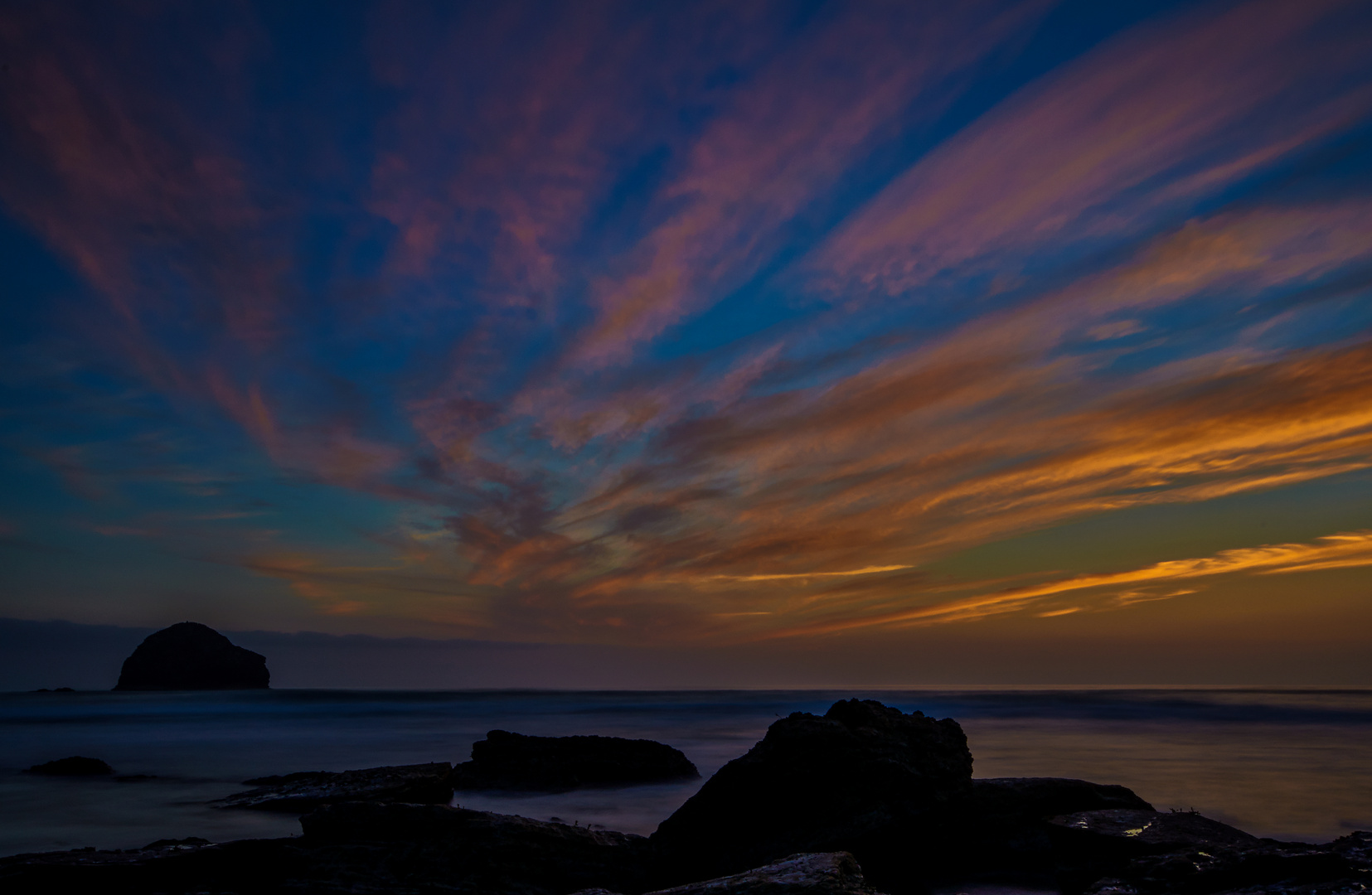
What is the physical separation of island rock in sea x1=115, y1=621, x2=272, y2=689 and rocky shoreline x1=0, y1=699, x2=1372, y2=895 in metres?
135

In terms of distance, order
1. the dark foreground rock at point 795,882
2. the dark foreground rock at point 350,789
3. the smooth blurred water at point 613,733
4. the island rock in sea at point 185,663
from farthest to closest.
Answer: the island rock in sea at point 185,663, the smooth blurred water at point 613,733, the dark foreground rock at point 350,789, the dark foreground rock at point 795,882

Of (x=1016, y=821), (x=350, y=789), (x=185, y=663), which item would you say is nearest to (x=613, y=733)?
(x=350, y=789)

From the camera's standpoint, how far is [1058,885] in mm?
9828

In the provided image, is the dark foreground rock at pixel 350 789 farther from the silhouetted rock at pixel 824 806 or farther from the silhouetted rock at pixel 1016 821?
the silhouetted rock at pixel 1016 821

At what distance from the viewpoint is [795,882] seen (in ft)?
18.4

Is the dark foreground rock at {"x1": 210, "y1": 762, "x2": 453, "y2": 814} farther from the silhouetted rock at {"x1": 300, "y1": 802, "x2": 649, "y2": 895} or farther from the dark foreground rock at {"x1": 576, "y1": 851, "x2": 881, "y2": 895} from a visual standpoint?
the dark foreground rock at {"x1": 576, "y1": 851, "x2": 881, "y2": 895}

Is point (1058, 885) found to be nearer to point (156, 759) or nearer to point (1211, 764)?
point (1211, 764)

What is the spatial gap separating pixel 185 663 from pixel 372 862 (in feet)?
457

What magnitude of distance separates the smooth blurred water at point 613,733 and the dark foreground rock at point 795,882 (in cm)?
1076

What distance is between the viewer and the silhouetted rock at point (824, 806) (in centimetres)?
1032

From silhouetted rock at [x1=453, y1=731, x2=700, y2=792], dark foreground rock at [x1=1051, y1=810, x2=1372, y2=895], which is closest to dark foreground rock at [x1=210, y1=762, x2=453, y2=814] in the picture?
silhouetted rock at [x1=453, y1=731, x2=700, y2=792]

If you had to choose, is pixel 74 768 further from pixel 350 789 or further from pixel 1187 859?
pixel 1187 859

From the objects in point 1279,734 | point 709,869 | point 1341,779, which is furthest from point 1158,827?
point 1279,734

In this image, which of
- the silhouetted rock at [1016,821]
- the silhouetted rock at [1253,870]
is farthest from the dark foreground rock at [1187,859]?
the silhouetted rock at [1016,821]
